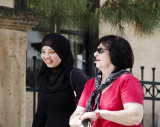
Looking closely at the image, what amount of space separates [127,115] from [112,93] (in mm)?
156

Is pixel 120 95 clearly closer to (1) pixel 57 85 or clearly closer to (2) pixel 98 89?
(2) pixel 98 89

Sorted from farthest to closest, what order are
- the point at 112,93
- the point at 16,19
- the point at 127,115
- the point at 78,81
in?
the point at 16,19, the point at 78,81, the point at 112,93, the point at 127,115

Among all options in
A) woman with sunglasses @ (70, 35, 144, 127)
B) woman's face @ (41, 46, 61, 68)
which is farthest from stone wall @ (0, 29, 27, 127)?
woman with sunglasses @ (70, 35, 144, 127)

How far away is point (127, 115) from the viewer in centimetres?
170

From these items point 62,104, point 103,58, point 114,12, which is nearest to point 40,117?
point 62,104

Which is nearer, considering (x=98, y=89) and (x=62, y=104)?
(x=98, y=89)

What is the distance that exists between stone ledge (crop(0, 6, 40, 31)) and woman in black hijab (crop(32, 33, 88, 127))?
0.58 meters

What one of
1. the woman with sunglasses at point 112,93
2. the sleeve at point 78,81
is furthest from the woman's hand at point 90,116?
the sleeve at point 78,81

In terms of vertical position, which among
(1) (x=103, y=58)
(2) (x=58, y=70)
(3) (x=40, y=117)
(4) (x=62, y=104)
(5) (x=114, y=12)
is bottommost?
(3) (x=40, y=117)

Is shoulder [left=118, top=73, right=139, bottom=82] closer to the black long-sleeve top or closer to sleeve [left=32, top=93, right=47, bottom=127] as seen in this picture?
the black long-sleeve top

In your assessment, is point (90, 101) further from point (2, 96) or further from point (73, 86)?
point (2, 96)

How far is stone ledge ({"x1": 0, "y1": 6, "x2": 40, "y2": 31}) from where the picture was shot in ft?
9.64

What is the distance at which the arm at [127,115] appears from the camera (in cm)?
170

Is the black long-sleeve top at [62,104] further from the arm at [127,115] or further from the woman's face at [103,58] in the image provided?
the arm at [127,115]
